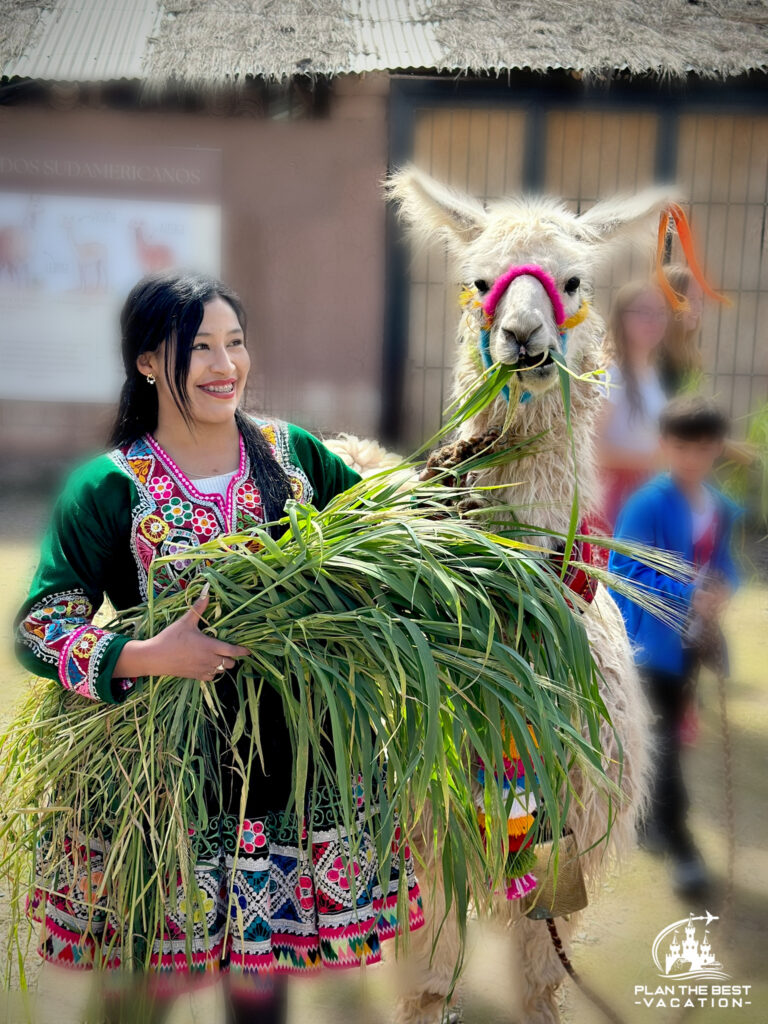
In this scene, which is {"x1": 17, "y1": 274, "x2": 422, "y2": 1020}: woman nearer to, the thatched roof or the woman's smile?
the woman's smile

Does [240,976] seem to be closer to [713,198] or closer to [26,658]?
[26,658]

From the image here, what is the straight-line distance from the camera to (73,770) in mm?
1675

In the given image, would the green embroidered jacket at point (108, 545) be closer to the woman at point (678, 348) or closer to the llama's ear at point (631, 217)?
the llama's ear at point (631, 217)

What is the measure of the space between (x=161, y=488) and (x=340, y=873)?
0.74 m

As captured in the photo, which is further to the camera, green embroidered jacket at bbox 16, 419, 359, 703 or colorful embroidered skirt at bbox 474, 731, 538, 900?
colorful embroidered skirt at bbox 474, 731, 538, 900

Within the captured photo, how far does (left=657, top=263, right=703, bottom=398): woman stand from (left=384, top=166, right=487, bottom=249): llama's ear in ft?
4.93

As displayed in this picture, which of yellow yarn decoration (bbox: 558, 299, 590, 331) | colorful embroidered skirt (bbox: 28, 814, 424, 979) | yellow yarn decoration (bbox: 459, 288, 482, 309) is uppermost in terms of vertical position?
yellow yarn decoration (bbox: 459, 288, 482, 309)

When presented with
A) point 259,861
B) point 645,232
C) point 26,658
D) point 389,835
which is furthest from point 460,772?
point 645,232

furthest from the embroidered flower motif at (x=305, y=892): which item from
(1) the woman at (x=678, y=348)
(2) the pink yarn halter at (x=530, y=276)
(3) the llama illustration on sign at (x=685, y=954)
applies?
(1) the woman at (x=678, y=348)

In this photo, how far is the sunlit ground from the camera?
2432 millimetres

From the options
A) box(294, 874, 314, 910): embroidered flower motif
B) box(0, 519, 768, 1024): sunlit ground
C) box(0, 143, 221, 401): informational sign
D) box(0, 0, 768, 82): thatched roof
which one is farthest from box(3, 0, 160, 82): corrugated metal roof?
box(294, 874, 314, 910): embroidered flower motif

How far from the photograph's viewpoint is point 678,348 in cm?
369
